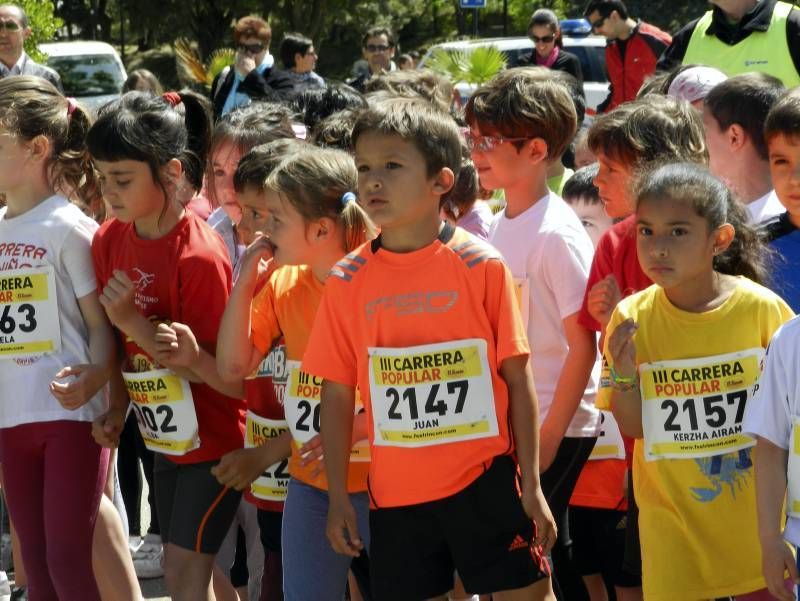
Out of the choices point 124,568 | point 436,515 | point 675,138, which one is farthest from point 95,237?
point 675,138

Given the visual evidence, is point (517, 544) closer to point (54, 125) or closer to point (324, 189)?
point (324, 189)

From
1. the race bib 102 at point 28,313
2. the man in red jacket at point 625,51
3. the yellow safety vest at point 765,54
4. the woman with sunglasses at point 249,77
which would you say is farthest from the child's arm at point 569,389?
the man in red jacket at point 625,51

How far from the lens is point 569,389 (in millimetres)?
3895

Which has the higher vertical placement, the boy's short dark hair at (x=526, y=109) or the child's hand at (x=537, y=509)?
the boy's short dark hair at (x=526, y=109)

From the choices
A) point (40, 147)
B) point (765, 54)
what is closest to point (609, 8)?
Result: point (765, 54)

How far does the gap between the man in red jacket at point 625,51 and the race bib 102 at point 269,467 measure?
6746mm

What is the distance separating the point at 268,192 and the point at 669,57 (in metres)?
3.39

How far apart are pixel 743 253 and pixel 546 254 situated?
693 millimetres

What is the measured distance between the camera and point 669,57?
6633 mm

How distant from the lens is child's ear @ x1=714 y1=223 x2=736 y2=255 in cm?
345

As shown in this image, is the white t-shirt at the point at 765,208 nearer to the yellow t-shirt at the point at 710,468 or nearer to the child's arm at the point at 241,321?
the yellow t-shirt at the point at 710,468

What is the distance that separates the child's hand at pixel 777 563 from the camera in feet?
10.0

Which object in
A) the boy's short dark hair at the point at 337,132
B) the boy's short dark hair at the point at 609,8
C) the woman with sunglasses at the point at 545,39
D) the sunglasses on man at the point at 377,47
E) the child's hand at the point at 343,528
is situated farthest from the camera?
the sunglasses on man at the point at 377,47

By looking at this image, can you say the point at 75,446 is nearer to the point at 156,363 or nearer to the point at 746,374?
the point at 156,363
